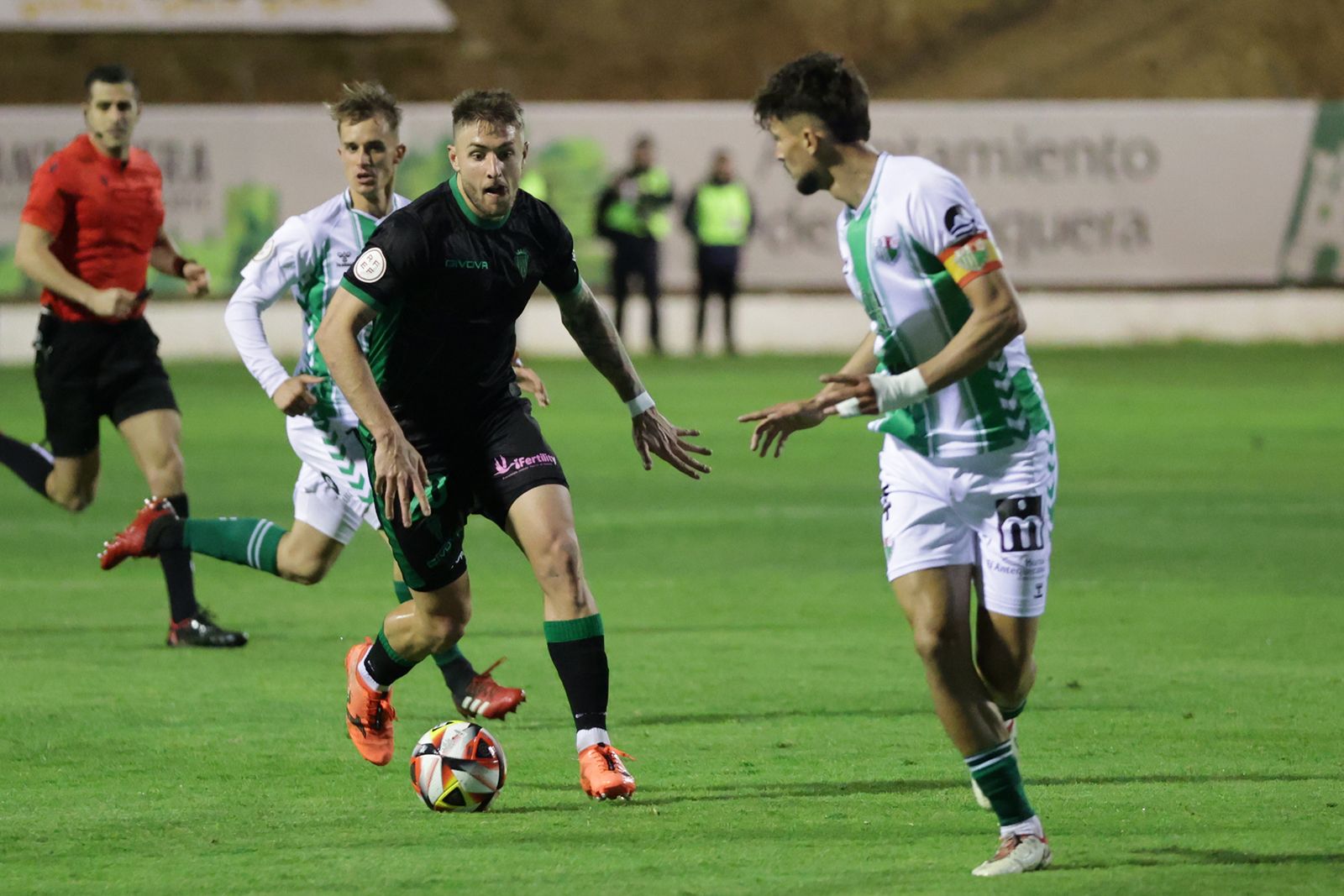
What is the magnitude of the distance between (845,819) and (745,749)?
1019 millimetres

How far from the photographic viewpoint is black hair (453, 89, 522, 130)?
6.03 m

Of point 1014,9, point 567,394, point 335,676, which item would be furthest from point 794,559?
point 1014,9

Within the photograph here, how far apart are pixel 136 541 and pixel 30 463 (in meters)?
1.55

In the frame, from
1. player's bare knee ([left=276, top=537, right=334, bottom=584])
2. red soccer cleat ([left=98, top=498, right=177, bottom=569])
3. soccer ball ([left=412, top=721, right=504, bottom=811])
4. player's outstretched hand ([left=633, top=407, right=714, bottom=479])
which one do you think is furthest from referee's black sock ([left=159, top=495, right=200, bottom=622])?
soccer ball ([left=412, top=721, right=504, bottom=811])

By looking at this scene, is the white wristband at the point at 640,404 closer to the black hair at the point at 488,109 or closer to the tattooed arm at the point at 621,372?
the tattooed arm at the point at 621,372

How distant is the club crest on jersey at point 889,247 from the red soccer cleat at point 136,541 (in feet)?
13.8

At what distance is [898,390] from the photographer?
Result: 16.4ft

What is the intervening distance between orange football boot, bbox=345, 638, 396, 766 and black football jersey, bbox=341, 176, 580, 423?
896 mm

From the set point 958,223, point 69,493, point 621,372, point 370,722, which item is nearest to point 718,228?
point 69,493

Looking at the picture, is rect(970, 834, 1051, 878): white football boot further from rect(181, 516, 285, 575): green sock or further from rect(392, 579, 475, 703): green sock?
rect(181, 516, 285, 575): green sock

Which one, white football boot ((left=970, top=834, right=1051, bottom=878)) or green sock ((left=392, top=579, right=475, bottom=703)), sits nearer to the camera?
white football boot ((left=970, top=834, right=1051, bottom=878))

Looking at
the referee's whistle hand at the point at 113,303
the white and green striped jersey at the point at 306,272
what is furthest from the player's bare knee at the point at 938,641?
the referee's whistle hand at the point at 113,303

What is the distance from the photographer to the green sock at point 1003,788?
5.06 meters

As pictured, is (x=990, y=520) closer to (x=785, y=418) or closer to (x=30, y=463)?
(x=785, y=418)
